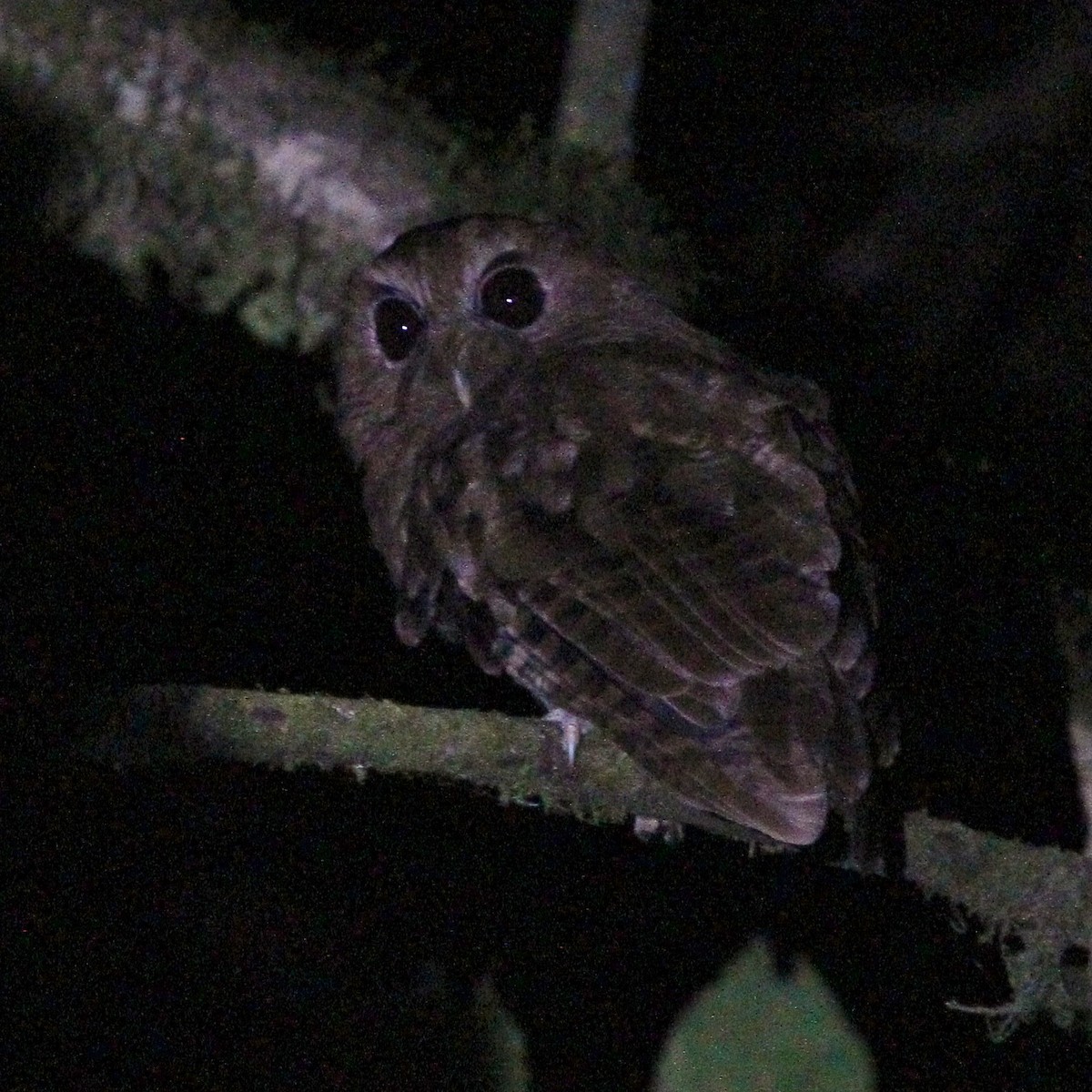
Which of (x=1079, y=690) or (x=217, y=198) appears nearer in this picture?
(x=1079, y=690)

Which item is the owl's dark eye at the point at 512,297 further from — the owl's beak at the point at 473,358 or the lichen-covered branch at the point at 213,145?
the lichen-covered branch at the point at 213,145

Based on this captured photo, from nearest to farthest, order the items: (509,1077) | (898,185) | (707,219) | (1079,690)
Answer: (509,1077), (1079,690), (898,185), (707,219)

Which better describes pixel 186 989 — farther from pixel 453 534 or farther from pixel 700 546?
pixel 700 546

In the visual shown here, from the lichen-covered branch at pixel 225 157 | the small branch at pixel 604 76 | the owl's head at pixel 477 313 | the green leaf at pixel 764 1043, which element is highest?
the small branch at pixel 604 76

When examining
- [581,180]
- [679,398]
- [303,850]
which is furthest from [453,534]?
[581,180]

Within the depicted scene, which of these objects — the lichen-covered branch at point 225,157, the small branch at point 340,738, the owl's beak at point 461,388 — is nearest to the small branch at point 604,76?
the lichen-covered branch at point 225,157

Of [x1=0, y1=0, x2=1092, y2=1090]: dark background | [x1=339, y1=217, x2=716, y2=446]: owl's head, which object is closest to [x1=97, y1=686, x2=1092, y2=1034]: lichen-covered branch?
[x1=0, y1=0, x2=1092, y2=1090]: dark background

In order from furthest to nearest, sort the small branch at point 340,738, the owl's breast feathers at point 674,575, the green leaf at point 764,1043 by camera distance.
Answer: the owl's breast feathers at point 674,575, the small branch at point 340,738, the green leaf at point 764,1043

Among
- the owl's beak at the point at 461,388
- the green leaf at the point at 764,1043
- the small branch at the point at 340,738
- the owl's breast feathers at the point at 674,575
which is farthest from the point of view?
the owl's beak at the point at 461,388
